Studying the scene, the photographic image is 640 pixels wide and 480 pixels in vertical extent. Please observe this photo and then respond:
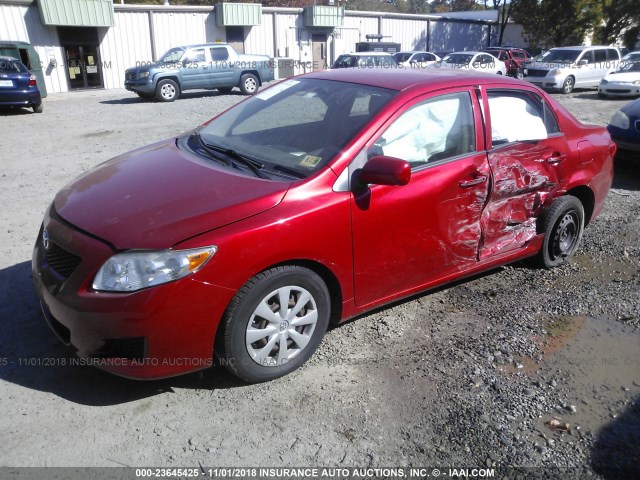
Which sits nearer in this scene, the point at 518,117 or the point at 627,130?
the point at 518,117

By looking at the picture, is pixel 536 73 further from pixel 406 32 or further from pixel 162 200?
pixel 162 200

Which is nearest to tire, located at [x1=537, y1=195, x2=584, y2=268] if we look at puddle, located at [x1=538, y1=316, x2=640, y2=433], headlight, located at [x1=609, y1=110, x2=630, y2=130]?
puddle, located at [x1=538, y1=316, x2=640, y2=433]

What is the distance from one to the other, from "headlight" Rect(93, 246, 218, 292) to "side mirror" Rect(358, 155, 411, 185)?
1080 mm

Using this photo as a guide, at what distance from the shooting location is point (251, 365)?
9.88ft

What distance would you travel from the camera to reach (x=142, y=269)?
2654mm

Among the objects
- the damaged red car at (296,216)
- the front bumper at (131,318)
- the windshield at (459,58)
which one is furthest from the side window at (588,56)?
the front bumper at (131,318)

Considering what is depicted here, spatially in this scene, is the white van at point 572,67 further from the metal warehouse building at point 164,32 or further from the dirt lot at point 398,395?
the dirt lot at point 398,395

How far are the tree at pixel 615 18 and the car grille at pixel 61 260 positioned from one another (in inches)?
1564

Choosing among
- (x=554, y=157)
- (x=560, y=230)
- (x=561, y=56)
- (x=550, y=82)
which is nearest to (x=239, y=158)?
(x=554, y=157)

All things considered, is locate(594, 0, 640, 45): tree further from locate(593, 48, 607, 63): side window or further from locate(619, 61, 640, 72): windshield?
locate(619, 61, 640, 72): windshield

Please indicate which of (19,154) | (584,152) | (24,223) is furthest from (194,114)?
(584,152)

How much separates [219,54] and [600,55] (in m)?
14.6

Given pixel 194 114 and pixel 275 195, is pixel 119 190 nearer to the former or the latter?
pixel 275 195

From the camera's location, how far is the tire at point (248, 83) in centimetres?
1953
